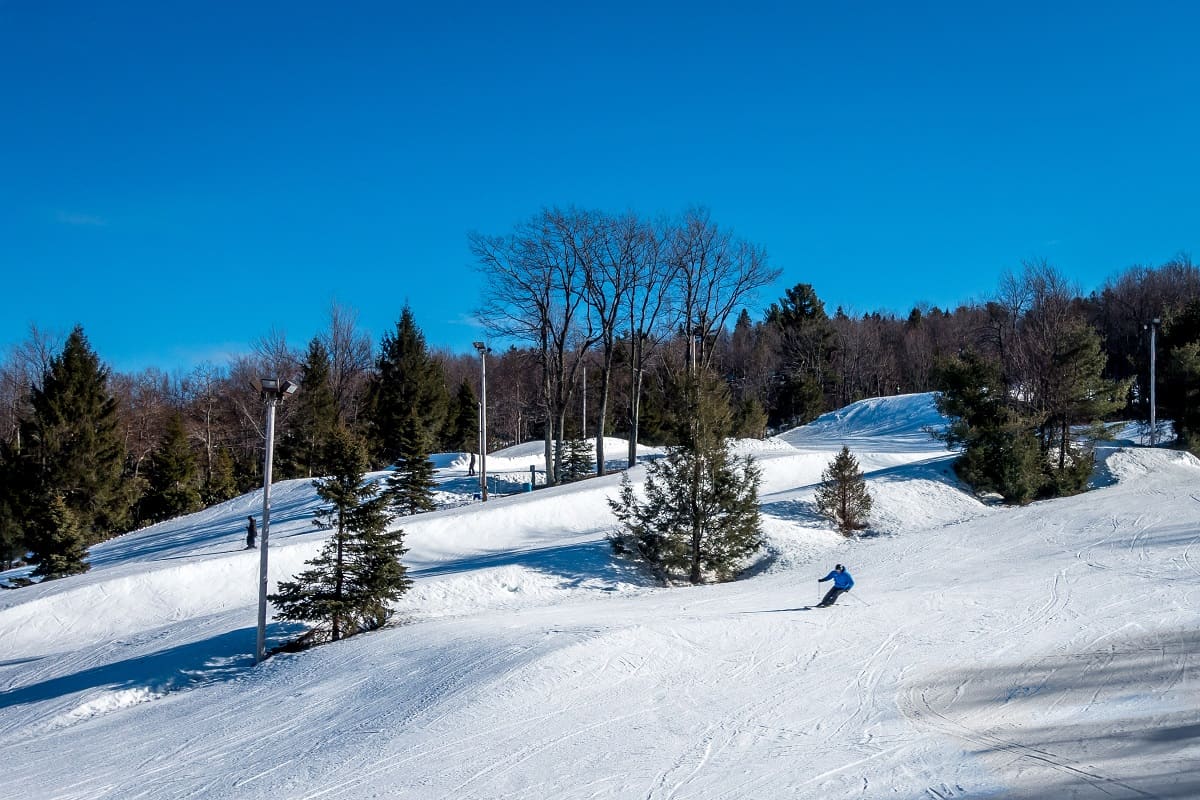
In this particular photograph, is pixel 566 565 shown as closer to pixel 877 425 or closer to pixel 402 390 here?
pixel 402 390

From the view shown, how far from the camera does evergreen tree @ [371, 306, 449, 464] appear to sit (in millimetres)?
48312

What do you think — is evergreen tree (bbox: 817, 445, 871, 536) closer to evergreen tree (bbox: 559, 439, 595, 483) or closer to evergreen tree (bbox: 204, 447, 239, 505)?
evergreen tree (bbox: 559, 439, 595, 483)

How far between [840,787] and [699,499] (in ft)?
42.7

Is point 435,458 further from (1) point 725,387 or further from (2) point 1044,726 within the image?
(2) point 1044,726

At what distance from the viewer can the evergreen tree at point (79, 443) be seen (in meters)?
34.6

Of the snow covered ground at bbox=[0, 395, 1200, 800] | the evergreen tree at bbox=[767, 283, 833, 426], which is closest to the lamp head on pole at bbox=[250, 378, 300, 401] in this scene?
the snow covered ground at bbox=[0, 395, 1200, 800]

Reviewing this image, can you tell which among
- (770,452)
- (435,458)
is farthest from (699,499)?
(435,458)

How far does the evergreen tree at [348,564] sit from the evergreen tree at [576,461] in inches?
824

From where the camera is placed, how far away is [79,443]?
3469 centimetres

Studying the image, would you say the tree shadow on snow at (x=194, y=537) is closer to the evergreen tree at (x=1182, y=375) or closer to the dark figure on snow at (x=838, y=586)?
the dark figure on snow at (x=838, y=586)

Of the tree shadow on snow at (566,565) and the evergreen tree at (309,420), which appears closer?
the tree shadow on snow at (566,565)

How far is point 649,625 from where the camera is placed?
45.8ft

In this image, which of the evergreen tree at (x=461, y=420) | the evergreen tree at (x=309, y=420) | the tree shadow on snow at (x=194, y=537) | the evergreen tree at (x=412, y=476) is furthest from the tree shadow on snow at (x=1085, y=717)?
the evergreen tree at (x=461, y=420)

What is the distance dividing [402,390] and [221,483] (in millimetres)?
11375
